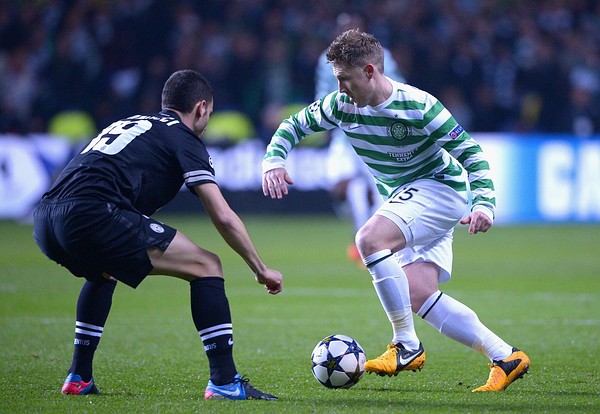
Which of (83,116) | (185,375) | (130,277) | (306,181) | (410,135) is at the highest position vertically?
(410,135)

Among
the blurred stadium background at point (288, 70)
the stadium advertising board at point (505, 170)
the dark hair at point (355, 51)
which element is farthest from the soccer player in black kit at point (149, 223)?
the blurred stadium background at point (288, 70)

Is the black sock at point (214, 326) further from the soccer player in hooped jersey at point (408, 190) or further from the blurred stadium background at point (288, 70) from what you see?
the blurred stadium background at point (288, 70)

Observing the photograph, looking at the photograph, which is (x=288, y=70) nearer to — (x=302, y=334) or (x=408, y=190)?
(x=302, y=334)

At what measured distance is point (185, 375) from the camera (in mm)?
5340

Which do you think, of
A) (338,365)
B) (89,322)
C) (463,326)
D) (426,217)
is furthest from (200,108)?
(463,326)

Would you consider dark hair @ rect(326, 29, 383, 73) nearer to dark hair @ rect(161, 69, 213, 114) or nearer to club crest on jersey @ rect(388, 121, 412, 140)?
club crest on jersey @ rect(388, 121, 412, 140)

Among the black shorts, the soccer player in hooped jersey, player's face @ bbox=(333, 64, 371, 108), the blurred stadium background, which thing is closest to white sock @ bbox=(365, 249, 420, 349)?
the soccer player in hooped jersey

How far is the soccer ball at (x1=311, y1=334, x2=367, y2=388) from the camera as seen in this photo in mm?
4898

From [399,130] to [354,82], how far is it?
0.34 meters

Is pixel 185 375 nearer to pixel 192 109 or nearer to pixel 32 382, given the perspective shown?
pixel 32 382

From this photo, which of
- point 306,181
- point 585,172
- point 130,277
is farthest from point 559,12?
point 130,277

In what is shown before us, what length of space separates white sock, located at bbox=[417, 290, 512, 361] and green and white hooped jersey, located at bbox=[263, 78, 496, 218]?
0.60 m

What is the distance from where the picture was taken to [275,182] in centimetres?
518

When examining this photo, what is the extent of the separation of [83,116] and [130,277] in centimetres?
1347
